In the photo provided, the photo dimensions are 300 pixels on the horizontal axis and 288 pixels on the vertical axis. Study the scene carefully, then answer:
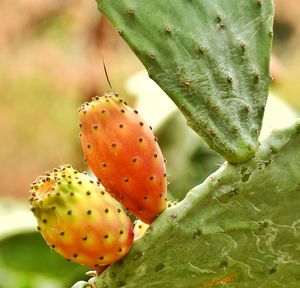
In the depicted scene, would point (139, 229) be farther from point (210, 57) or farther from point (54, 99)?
point (54, 99)

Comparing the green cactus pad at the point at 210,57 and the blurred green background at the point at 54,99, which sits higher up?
the blurred green background at the point at 54,99

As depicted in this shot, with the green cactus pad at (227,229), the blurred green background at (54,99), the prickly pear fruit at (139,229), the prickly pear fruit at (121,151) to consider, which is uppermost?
the blurred green background at (54,99)

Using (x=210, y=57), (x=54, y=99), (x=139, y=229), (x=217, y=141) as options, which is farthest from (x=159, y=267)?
(x=54, y=99)

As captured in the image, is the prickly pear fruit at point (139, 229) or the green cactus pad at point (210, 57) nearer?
the green cactus pad at point (210, 57)

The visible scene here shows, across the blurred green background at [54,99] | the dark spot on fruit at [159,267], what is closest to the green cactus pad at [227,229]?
the dark spot on fruit at [159,267]

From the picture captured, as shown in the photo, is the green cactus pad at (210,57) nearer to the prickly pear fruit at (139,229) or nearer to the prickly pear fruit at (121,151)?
the prickly pear fruit at (121,151)

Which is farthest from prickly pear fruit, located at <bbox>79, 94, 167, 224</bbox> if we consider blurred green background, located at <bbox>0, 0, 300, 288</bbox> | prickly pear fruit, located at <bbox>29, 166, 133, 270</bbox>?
blurred green background, located at <bbox>0, 0, 300, 288</bbox>

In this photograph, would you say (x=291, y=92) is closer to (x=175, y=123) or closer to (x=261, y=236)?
(x=175, y=123)

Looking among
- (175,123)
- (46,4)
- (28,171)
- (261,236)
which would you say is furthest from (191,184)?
(28,171)
